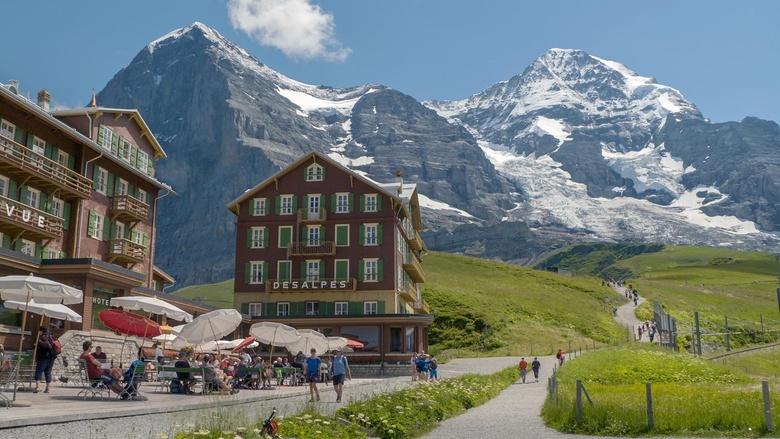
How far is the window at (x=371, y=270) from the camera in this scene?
63.2m

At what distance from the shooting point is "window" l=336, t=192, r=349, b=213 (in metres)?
65.6

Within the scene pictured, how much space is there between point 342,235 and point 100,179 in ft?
74.0

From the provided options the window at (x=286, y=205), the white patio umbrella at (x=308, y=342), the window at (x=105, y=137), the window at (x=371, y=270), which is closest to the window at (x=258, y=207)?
the window at (x=286, y=205)

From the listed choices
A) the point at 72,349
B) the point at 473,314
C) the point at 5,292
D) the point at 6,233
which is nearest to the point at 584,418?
the point at 5,292

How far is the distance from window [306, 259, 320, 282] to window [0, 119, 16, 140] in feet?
95.6

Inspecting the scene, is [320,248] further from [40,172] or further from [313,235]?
[40,172]

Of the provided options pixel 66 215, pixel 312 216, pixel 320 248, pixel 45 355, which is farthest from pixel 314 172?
pixel 45 355

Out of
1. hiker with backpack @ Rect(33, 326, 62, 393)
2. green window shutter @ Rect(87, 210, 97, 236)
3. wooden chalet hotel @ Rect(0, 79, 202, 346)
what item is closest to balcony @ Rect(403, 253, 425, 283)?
wooden chalet hotel @ Rect(0, 79, 202, 346)

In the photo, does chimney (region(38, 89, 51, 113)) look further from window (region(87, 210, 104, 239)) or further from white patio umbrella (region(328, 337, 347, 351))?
white patio umbrella (region(328, 337, 347, 351))

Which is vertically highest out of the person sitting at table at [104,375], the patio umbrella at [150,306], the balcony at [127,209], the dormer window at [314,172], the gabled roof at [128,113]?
the dormer window at [314,172]

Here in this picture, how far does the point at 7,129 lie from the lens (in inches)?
1516

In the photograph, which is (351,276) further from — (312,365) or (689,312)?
(689,312)

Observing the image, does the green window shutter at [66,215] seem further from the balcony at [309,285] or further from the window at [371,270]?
the window at [371,270]

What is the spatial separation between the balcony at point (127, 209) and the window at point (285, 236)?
16.7 meters
